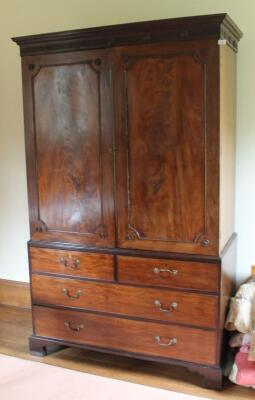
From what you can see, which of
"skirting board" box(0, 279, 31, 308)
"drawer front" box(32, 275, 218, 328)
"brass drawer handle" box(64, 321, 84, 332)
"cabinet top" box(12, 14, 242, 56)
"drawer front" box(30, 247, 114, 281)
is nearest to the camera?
"cabinet top" box(12, 14, 242, 56)

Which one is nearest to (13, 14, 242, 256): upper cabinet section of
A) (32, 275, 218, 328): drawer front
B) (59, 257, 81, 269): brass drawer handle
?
(59, 257, 81, 269): brass drawer handle

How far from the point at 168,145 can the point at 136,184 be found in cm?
27

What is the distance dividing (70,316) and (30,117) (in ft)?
3.85

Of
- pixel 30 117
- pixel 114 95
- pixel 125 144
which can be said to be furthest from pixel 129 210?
pixel 30 117

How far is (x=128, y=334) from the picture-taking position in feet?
8.15

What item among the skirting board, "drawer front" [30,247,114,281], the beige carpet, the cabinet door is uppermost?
the cabinet door

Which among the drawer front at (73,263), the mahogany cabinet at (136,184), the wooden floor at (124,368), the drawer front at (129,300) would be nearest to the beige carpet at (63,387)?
the wooden floor at (124,368)

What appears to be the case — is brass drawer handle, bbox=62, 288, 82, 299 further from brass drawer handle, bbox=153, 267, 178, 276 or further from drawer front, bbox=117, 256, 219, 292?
brass drawer handle, bbox=153, 267, 178, 276

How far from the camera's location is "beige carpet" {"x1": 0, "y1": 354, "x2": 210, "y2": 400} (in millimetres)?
2322

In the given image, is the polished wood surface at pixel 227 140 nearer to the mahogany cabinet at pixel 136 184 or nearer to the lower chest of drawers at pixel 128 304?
the mahogany cabinet at pixel 136 184

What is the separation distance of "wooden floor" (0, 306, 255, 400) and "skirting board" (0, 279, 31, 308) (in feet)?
1.28

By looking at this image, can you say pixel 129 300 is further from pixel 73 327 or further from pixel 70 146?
pixel 70 146

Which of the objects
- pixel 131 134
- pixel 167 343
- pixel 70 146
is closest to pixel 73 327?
pixel 167 343

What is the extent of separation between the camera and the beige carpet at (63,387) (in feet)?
7.62
